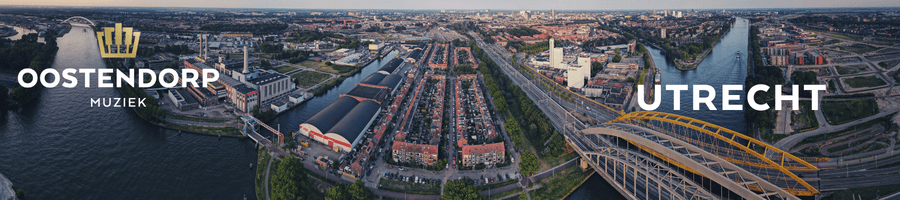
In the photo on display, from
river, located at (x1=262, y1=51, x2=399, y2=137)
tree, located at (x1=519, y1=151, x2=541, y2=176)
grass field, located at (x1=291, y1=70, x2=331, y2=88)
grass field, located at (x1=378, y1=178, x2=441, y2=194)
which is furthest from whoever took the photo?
grass field, located at (x1=291, y1=70, x2=331, y2=88)

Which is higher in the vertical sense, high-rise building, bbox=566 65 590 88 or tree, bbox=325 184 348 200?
high-rise building, bbox=566 65 590 88

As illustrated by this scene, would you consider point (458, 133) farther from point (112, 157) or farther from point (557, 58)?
point (557, 58)

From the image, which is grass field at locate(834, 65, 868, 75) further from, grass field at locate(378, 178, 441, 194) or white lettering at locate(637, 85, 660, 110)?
grass field at locate(378, 178, 441, 194)

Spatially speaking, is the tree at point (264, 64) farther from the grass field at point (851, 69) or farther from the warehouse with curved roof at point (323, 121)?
the grass field at point (851, 69)

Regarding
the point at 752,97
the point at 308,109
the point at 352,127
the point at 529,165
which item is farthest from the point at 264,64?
the point at 752,97

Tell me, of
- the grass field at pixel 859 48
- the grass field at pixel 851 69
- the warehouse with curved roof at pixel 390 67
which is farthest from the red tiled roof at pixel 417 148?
the grass field at pixel 859 48

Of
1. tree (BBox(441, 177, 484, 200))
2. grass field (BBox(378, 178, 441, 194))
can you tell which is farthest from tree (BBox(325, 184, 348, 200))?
tree (BBox(441, 177, 484, 200))
